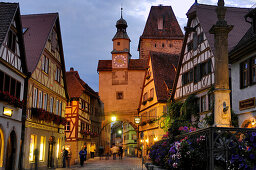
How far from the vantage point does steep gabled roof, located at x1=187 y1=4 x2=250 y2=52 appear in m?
23.1

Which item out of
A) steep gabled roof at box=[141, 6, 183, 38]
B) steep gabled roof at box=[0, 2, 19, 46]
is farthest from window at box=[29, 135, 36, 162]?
steep gabled roof at box=[141, 6, 183, 38]

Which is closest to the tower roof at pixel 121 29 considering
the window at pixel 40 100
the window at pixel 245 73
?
the window at pixel 40 100

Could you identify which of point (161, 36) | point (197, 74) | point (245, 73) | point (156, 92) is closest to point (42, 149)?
point (197, 74)

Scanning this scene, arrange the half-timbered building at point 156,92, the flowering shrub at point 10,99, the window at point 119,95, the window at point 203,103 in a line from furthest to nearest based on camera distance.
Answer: the window at point 119,95 → the half-timbered building at point 156,92 → the window at point 203,103 → the flowering shrub at point 10,99

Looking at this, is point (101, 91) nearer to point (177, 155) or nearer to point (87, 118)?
point (87, 118)

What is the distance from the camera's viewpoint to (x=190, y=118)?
25.4 meters

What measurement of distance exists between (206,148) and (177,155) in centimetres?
206

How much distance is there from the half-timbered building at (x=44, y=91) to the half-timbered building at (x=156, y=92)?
10.4 m

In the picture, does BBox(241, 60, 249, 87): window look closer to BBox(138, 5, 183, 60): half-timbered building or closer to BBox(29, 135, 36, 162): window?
BBox(29, 135, 36, 162): window

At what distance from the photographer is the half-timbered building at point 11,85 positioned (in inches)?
645

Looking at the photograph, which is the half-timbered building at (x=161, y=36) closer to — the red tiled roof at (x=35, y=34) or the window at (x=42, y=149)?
the red tiled roof at (x=35, y=34)

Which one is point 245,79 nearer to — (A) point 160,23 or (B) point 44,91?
(B) point 44,91

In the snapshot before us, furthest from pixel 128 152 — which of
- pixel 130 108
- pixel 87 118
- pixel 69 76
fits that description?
pixel 69 76

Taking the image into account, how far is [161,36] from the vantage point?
55219 millimetres
